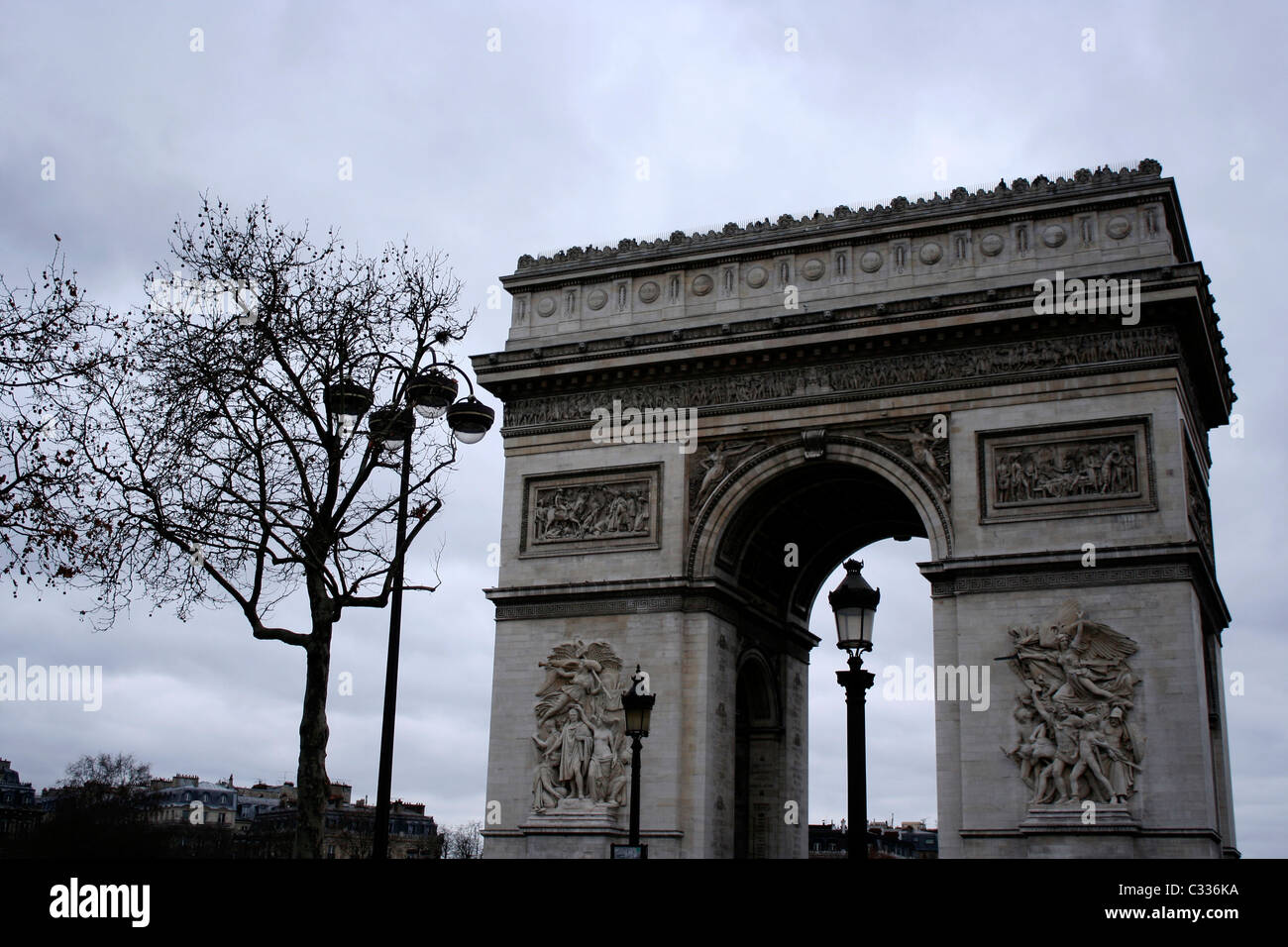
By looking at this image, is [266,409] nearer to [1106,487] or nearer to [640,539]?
[640,539]

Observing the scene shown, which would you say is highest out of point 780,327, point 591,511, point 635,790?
point 780,327

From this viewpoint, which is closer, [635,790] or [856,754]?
[856,754]

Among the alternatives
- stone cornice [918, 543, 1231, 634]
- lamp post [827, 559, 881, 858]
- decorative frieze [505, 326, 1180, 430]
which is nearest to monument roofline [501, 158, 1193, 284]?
decorative frieze [505, 326, 1180, 430]

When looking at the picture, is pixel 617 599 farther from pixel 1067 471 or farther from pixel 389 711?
pixel 389 711

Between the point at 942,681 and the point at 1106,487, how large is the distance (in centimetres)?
480

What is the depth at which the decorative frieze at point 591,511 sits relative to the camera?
30.3 m

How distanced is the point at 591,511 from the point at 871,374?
6687mm

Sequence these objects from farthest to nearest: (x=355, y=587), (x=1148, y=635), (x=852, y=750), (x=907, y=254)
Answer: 1. (x=907, y=254)
2. (x=1148, y=635)
3. (x=355, y=587)
4. (x=852, y=750)

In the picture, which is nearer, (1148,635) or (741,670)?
(1148,635)

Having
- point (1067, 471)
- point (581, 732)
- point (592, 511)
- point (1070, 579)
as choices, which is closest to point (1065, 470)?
point (1067, 471)

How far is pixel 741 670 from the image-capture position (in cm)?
3238

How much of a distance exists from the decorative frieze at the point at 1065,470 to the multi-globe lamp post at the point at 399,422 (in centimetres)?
1288

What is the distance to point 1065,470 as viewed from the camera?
27031 millimetres
